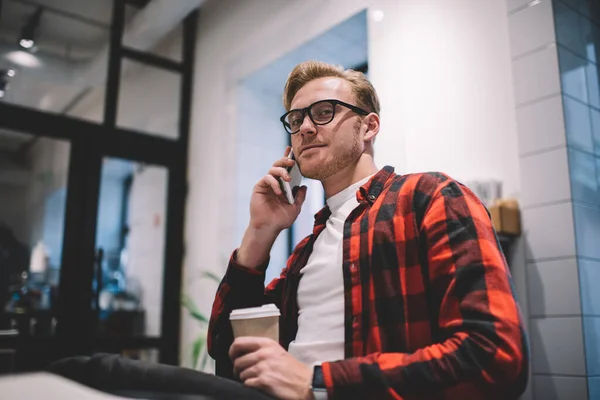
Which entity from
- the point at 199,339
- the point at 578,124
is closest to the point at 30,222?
the point at 199,339

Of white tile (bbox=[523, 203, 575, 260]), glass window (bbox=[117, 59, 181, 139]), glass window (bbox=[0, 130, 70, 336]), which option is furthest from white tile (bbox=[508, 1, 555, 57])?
glass window (bbox=[0, 130, 70, 336])

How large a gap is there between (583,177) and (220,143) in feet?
7.54

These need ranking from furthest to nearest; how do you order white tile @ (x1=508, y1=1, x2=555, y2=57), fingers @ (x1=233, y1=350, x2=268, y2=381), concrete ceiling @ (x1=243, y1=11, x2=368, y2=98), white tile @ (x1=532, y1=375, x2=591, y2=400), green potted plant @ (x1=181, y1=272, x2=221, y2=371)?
green potted plant @ (x1=181, y1=272, x2=221, y2=371), concrete ceiling @ (x1=243, y1=11, x2=368, y2=98), white tile @ (x1=508, y1=1, x2=555, y2=57), white tile @ (x1=532, y1=375, x2=591, y2=400), fingers @ (x1=233, y1=350, x2=268, y2=381)

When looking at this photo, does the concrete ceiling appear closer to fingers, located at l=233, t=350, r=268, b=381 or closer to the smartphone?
the smartphone

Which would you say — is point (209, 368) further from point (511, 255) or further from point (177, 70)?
point (177, 70)

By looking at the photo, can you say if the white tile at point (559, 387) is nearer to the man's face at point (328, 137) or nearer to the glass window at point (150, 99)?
the man's face at point (328, 137)

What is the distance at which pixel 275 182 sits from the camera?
126 cm

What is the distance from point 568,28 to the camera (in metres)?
1.72

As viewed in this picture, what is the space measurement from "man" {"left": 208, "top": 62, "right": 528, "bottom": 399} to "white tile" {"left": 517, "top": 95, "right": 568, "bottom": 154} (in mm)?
644

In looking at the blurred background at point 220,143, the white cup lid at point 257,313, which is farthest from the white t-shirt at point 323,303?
the blurred background at point 220,143

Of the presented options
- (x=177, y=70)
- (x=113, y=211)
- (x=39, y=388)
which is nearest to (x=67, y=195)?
(x=113, y=211)

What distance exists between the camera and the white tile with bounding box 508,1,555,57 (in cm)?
170

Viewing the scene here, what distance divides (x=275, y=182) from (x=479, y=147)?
91 cm

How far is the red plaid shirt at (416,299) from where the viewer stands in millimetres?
753
